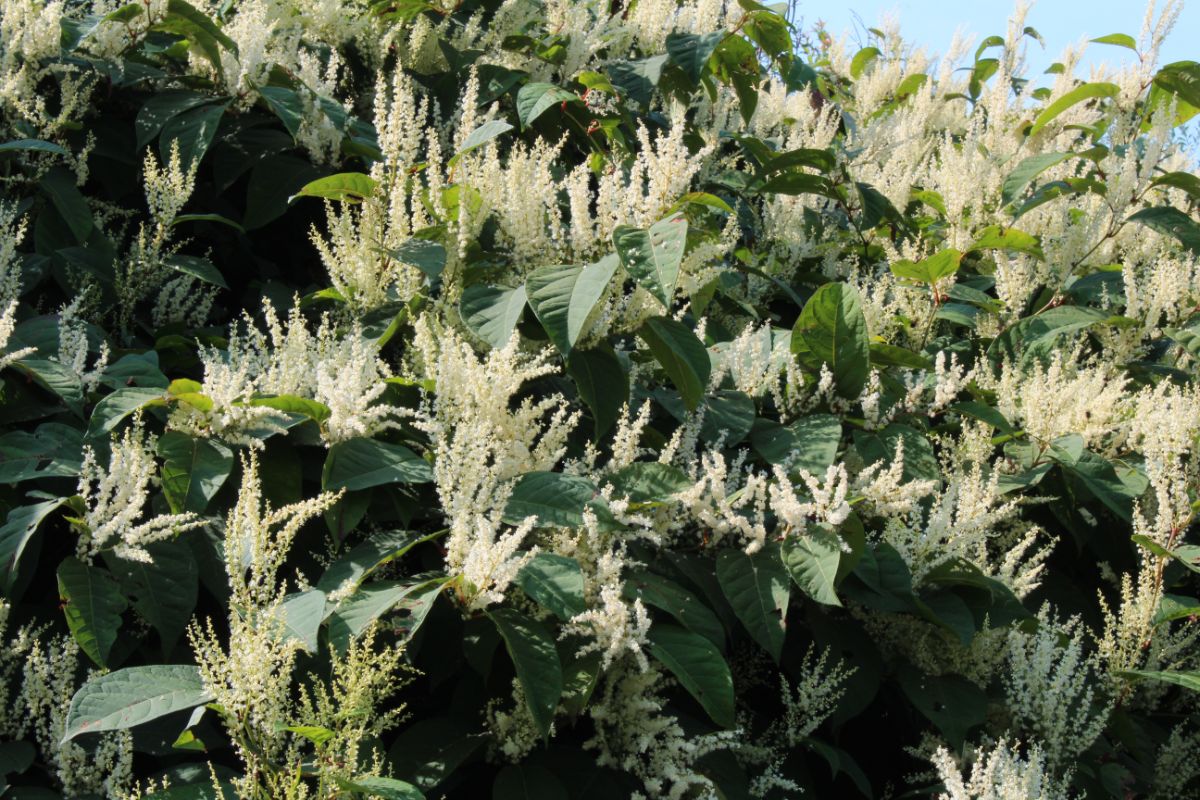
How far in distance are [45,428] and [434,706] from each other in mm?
1060

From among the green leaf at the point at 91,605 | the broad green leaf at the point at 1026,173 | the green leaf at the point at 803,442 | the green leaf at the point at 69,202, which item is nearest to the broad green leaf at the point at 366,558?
the green leaf at the point at 91,605

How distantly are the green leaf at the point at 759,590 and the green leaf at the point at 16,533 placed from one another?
1.37 meters

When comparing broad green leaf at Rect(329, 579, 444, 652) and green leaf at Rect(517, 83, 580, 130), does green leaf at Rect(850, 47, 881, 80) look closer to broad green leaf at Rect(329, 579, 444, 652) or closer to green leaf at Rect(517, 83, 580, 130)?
green leaf at Rect(517, 83, 580, 130)

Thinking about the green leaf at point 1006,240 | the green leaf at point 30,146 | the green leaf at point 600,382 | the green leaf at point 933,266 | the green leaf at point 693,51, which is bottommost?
the green leaf at point 600,382

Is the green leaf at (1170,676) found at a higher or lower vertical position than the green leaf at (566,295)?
lower

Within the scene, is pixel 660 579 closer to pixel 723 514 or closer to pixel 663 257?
pixel 723 514

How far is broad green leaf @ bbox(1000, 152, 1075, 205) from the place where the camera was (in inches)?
164

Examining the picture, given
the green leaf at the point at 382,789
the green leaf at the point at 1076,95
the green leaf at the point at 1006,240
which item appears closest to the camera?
the green leaf at the point at 382,789

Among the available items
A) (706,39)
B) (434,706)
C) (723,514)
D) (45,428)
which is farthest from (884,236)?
(45,428)

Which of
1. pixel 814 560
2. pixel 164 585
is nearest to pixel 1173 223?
pixel 814 560

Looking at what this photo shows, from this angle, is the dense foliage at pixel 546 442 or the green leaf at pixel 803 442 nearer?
the dense foliage at pixel 546 442

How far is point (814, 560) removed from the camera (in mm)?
2508

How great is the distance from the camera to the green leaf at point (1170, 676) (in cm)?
276

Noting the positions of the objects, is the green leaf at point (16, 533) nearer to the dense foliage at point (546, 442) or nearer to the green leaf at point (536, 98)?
the dense foliage at point (546, 442)
